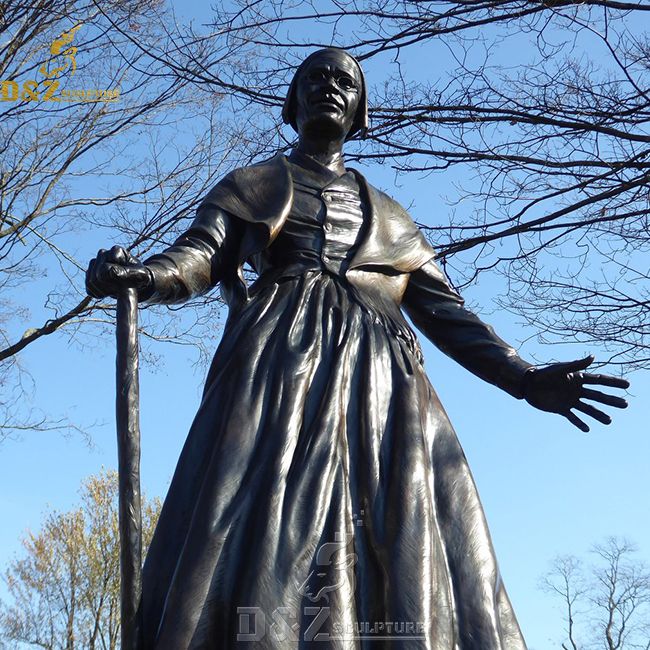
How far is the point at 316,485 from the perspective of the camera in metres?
3.37

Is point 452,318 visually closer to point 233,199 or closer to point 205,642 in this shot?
point 233,199

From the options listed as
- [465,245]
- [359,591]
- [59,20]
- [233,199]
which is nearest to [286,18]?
[465,245]

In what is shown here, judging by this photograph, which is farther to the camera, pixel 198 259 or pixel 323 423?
pixel 198 259

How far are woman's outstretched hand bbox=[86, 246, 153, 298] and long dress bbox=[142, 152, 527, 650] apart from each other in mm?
97

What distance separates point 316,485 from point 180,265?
96 centimetres

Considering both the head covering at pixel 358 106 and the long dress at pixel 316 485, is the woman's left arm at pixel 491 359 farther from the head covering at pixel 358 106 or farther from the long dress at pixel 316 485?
the head covering at pixel 358 106

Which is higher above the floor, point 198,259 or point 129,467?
point 198,259

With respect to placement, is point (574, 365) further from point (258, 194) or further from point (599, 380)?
point (258, 194)

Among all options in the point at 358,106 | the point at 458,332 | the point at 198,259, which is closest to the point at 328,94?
the point at 358,106

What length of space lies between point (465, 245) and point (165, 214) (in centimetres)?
327

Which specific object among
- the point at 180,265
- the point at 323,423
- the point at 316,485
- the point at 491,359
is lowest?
the point at 316,485

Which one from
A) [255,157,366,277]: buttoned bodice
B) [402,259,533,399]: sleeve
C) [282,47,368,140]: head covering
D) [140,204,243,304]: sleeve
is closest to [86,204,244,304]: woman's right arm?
[140,204,243,304]: sleeve

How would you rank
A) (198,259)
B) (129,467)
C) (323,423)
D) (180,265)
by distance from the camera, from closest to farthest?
(129,467), (323,423), (180,265), (198,259)

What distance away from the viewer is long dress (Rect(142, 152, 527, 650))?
10.4ft
